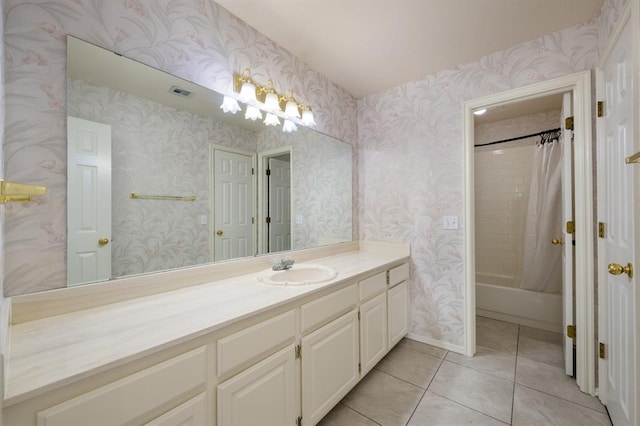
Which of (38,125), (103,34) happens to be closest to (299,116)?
(103,34)

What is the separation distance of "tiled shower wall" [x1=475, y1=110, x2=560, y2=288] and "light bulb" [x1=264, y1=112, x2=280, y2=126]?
9.29 ft

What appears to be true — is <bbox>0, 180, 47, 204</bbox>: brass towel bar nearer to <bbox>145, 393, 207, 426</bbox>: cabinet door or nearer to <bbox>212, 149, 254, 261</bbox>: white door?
<bbox>145, 393, 207, 426</bbox>: cabinet door

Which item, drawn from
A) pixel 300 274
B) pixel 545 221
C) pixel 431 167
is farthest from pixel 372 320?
pixel 545 221

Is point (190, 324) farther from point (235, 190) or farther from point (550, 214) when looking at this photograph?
point (550, 214)

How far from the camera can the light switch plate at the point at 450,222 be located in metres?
2.14

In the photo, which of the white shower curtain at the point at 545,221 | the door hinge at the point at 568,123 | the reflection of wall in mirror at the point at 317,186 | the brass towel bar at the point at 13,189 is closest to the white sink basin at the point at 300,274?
the reflection of wall in mirror at the point at 317,186

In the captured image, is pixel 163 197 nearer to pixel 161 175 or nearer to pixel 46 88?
pixel 161 175

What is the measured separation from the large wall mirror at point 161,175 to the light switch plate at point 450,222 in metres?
1.21

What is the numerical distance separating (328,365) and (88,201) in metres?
1.37

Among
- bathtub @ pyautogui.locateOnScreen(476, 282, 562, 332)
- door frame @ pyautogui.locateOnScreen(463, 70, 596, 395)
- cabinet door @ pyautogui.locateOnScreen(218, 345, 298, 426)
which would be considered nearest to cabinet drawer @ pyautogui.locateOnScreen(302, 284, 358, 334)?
cabinet door @ pyautogui.locateOnScreen(218, 345, 298, 426)

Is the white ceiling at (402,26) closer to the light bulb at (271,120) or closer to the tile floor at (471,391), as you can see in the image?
the light bulb at (271,120)

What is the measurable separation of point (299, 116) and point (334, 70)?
58 cm

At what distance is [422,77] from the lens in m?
2.30

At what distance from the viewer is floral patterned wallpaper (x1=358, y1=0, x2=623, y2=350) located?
198 cm
